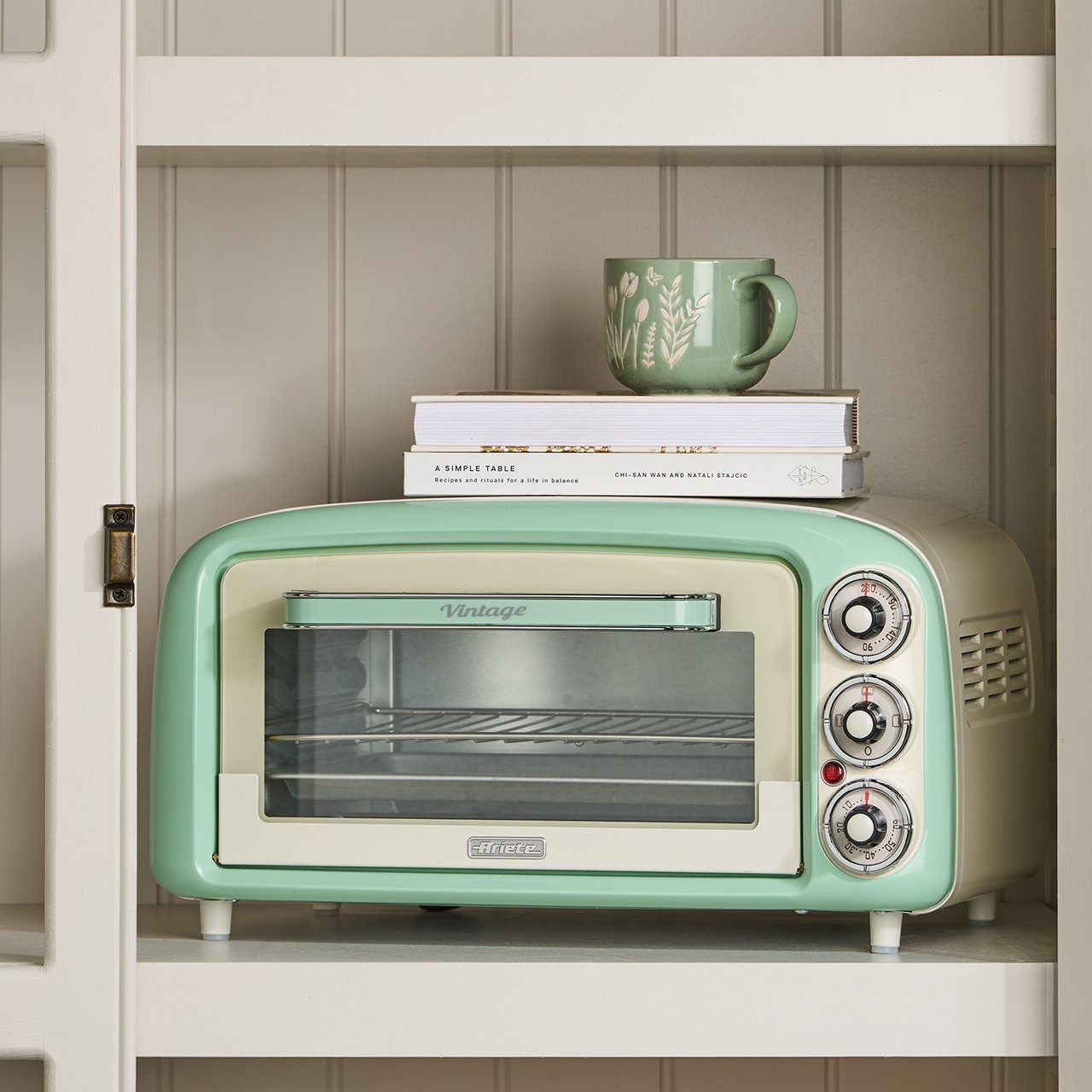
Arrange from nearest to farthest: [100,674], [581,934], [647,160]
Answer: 1. [100,674]
2. [581,934]
3. [647,160]

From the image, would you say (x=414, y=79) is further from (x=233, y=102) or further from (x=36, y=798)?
(x=36, y=798)

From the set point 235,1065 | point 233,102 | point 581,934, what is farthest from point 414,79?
point 235,1065

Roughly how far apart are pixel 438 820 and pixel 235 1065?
0.44 meters

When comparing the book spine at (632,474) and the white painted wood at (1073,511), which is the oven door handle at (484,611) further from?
the white painted wood at (1073,511)

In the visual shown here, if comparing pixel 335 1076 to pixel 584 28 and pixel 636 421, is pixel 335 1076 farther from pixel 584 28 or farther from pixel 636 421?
pixel 584 28

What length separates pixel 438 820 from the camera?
3.23 ft

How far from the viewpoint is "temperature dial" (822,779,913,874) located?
94cm

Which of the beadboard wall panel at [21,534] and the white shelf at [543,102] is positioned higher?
the white shelf at [543,102]

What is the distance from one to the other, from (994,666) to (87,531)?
2.04 feet

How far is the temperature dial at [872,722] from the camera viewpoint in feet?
3.08

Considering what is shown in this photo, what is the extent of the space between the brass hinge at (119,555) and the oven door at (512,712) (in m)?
0.08

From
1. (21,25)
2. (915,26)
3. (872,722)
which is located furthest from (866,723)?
(21,25)

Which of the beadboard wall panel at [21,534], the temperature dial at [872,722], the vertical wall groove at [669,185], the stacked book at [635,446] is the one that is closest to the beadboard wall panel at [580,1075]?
the beadboard wall panel at [21,534]

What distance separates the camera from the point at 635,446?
1.02 m
